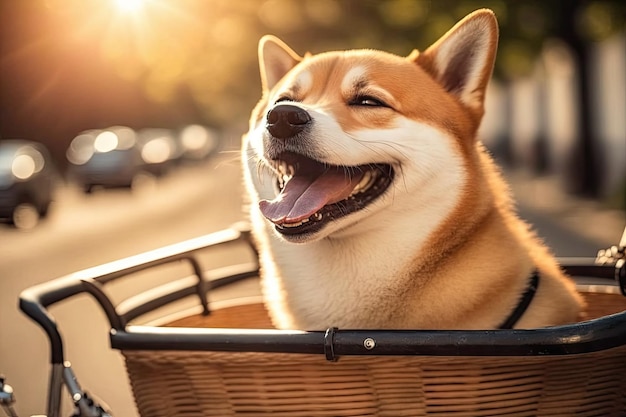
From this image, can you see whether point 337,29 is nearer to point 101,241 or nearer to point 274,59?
point 101,241

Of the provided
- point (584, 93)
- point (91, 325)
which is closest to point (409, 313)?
point (91, 325)

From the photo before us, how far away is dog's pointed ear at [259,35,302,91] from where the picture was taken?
3623 mm

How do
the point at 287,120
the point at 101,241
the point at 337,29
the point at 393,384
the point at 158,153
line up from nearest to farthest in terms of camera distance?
the point at 393,384
the point at 287,120
the point at 101,241
the point at 337,29
the point at 158,153

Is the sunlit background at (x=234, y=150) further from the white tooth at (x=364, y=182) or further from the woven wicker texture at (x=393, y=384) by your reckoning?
the woven wicker texture at (x=393, y=384)

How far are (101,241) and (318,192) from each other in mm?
13488

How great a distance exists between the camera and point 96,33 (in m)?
40.9

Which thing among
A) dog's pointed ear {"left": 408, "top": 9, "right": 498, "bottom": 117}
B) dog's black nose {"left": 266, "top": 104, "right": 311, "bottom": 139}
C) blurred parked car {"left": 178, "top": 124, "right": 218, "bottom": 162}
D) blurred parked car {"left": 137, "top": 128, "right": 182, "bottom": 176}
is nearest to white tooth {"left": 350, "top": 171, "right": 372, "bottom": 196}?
dog's black nose {"left": 266, "top": 104, "right": 311, "bottom": 139}

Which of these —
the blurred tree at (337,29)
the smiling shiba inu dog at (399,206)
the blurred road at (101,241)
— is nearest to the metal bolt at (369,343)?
the smiling shiba inu dog at (399,206)

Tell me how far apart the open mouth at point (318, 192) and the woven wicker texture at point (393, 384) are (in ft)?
2.23

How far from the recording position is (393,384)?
223 centimetres

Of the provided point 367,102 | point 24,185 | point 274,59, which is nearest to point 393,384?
point 367,102

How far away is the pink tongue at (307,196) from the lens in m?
2.93

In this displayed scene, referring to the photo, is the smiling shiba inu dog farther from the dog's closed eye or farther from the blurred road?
the blurred road

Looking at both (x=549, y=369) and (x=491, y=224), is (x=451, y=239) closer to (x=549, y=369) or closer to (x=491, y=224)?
(x=491, y=224)
